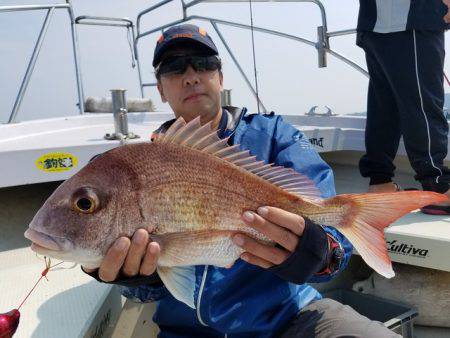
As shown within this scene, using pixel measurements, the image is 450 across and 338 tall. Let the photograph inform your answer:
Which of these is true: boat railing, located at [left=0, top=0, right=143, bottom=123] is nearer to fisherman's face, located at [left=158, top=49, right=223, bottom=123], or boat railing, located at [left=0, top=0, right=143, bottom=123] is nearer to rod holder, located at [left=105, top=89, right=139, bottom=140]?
rod holder, located at [left=105, top=89, right=139, bottom=140]

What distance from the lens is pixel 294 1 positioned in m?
4.50

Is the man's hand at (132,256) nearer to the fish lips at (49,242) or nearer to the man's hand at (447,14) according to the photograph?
the fish lips at (49,242)

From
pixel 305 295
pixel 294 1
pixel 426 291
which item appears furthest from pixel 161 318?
pixel 294 1

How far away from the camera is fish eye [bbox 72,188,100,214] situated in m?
1.19

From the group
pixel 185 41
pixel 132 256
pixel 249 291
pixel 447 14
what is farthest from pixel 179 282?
pixel 447 14

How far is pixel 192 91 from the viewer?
191cm

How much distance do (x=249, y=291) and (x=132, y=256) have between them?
0.59 meters

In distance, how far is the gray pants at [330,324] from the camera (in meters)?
1.56

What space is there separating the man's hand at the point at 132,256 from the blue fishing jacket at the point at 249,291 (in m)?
0.34

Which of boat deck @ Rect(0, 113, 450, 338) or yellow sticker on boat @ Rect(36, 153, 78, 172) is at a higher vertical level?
yellow sticker on boat @ Rect(36, 153, 78, 172)

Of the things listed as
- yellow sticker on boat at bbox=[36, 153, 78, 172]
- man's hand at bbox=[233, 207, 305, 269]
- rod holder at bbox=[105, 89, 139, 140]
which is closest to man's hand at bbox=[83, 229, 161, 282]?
man's hand at bbox=[233, 207, 305, 269]

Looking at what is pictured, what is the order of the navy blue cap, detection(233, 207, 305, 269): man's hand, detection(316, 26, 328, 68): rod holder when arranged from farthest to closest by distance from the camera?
detection(316, 26, 328, 68): rod holder, the navy blue cap, detection(233, 207, 305, 269): man's hand

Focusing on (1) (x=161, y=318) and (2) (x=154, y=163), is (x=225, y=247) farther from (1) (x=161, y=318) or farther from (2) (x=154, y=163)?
(1) (x=161, y=318)

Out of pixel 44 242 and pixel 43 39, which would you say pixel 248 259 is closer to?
pixel 44 242
